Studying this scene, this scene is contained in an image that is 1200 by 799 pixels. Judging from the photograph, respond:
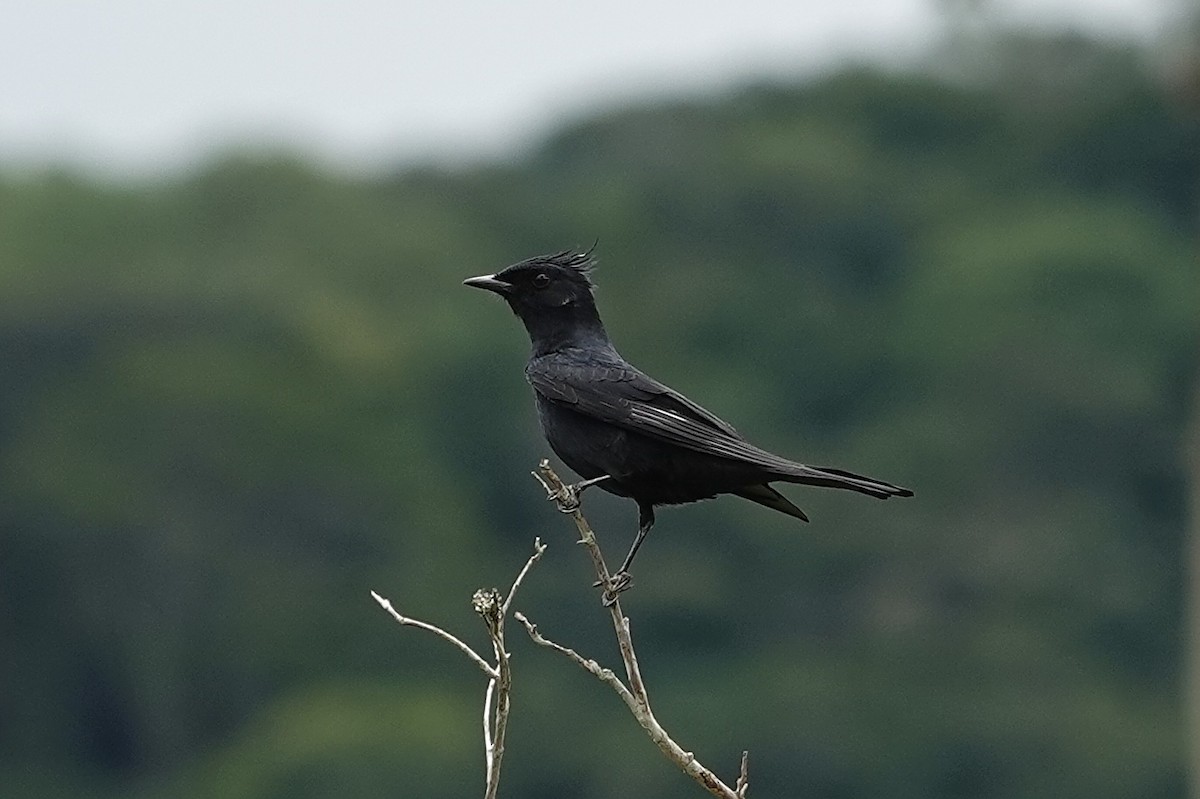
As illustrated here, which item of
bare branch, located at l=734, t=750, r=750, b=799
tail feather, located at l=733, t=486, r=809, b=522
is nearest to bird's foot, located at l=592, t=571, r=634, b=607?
tail feather, located at l=733, t=486, r=809, b=522

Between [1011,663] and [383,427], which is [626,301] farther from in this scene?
[1011,663]

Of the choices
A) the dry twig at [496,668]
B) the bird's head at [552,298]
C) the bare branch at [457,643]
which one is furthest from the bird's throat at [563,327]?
the bare branch at [457,643]

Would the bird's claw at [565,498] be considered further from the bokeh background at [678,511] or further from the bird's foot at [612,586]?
the bokeh background at [678,511]

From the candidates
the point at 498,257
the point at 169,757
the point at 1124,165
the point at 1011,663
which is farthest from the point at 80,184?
the point at 1011,663

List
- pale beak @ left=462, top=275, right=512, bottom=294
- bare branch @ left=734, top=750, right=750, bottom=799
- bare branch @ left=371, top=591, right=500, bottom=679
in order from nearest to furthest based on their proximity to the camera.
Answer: bare branch @ left=734, top=750, right=750, bottom=799
bare branch @ left=371, top=591, right=500, bottom=679
pale beak @ left=462, top=275, right=512, bottom=294

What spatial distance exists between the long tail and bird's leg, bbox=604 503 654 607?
541 mm

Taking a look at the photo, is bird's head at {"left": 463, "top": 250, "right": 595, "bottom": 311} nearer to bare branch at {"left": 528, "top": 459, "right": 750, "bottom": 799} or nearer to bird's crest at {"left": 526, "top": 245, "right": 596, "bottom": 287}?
bird's crest at {"left": 526, "top": 245, "right": 596, "bottom": 287}

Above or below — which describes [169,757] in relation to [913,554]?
below

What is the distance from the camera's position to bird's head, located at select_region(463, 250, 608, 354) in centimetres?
1066

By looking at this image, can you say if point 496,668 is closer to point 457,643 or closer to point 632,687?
point 457,643

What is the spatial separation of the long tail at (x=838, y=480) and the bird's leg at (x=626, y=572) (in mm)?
541

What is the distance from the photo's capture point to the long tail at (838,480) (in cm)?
868

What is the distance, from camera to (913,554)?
2697 inches

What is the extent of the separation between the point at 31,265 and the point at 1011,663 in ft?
116
